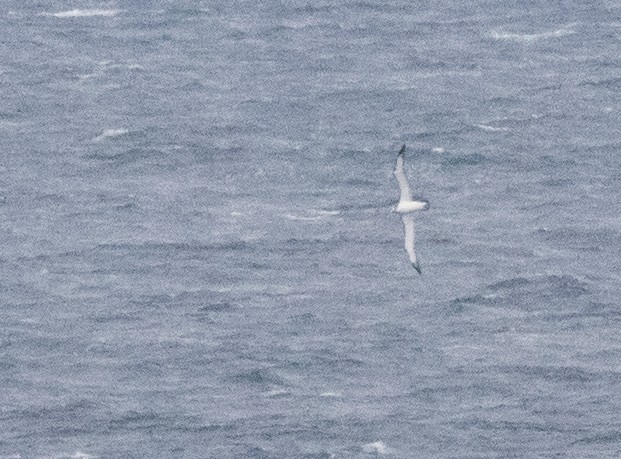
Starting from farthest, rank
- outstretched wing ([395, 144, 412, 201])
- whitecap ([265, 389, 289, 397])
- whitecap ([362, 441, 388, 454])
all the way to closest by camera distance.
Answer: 1. whitecap ([265, 389, 289, 397])
2. whitecap ([362, 441, 388, 454])
3. outstretched wing ([395, 144, 412, 201])

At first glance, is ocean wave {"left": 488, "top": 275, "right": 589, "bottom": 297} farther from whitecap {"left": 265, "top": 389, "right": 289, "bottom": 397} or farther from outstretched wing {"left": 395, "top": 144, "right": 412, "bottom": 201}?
outstretched wing {"left": 395, "top": 144, "right": 412, "bottom": 201}

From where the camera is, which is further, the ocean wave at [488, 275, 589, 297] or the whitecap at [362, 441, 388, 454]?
the ocean wave at [488, 275, 589, 297]

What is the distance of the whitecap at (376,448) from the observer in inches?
6634

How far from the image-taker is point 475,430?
171500mm

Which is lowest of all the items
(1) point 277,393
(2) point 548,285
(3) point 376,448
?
(3) point 376,448

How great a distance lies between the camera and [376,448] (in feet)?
554

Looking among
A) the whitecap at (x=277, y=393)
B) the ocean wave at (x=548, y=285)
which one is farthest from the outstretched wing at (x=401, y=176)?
the ocean wave at (x=548, y=285)

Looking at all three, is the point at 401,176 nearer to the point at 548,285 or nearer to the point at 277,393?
the point at 277,393

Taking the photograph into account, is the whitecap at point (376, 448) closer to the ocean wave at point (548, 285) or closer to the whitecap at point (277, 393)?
the whitecap at point (277, 393)

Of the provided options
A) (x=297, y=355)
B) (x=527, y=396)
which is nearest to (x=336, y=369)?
(x=297, y=355)

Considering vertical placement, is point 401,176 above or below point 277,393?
above

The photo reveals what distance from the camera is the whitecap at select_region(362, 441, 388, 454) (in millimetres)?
168500

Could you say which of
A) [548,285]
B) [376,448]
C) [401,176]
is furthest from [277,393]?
[548,285]

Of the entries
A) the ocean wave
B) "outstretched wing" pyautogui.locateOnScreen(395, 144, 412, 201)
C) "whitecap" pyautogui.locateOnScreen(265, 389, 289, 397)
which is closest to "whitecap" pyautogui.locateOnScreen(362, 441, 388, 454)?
"whitecap" pyautogui.locateOnScreen(265, 389, 289, 397)
